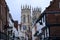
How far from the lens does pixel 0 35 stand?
171 feet

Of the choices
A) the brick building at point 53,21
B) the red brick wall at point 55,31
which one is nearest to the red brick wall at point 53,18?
the brick building at point 53,21

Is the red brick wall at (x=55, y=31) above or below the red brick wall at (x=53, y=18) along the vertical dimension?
below

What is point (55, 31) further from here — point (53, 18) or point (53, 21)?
point (53, 18)

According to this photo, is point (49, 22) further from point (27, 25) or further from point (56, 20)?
point (27, 25)

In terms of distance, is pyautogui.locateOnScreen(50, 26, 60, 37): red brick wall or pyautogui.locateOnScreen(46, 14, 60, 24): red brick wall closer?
pyautogui.locateOnScreen(50, 26, 60, 37): red brick wall

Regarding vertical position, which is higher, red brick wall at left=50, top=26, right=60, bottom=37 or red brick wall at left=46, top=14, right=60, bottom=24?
red brick wall at left=46, top=14, right=60, bottom=24

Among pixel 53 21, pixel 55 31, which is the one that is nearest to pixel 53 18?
pixel 53 21

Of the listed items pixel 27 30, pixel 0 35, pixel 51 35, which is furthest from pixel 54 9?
pixel 27 30

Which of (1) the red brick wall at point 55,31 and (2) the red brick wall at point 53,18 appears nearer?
(1) the red brick wall at point 55,31

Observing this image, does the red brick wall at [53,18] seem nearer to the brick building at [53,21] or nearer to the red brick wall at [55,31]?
the brick building at [53,21]

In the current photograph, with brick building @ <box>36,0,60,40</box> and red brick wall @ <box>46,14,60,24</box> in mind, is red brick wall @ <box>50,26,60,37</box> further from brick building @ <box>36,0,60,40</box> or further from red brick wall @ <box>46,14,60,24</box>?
red brick wall @ <box>46,14,60,24</box>

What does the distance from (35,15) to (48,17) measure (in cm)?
13905

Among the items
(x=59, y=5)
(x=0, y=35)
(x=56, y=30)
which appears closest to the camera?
(x=0, y=35)

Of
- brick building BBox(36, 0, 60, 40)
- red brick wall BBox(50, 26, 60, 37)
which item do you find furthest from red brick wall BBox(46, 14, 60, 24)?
red brick wall BBox(50, 26, 60, 37)
